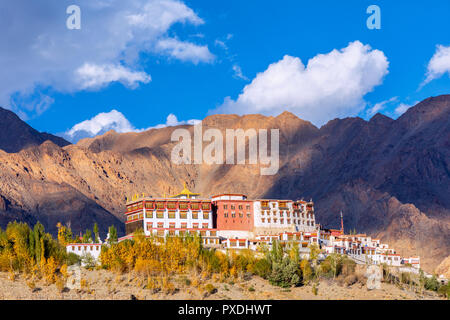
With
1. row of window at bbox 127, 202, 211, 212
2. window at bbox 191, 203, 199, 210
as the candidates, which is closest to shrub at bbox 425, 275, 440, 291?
row of window at bbox 127, 202, 211, 212

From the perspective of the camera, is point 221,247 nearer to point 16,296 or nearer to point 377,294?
point 377,294

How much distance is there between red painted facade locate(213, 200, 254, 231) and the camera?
497ft

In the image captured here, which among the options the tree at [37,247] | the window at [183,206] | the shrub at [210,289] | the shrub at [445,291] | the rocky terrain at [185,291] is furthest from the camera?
the window at [183,206]

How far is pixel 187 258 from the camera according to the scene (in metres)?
118

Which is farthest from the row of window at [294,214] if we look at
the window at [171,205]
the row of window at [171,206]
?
the window at [171,205]

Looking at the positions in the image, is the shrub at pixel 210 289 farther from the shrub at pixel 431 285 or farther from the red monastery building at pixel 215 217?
the shrub at pixel 431 285

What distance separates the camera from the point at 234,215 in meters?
152

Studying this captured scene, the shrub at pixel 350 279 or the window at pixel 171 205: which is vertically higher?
the window at pixel 171 205

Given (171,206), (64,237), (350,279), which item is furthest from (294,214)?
(64,237)

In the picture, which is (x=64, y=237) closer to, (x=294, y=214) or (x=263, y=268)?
(x=263, y=268)

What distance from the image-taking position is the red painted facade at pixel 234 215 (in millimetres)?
151500

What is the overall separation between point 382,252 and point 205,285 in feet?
210

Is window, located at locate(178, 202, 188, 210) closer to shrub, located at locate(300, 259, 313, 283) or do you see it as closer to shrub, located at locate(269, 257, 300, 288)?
shrub, located at locate(300, 259, 313, 283)
